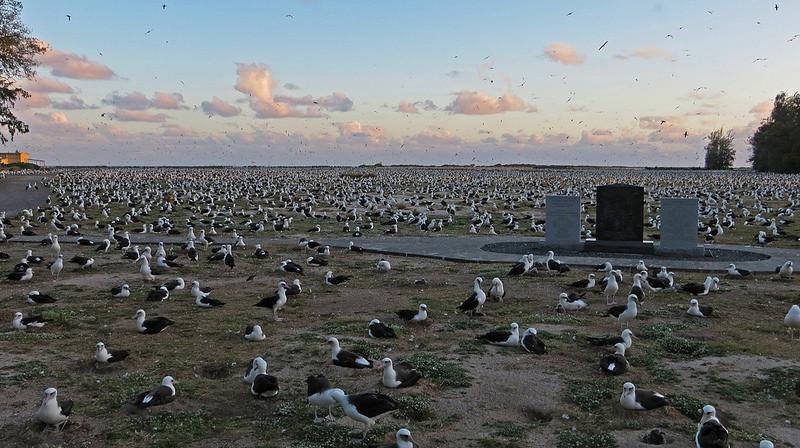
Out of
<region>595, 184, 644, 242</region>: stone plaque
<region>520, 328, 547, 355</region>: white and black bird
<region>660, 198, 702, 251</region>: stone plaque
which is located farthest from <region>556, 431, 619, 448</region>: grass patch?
<region>595, 184, 644, 242</region>: stone plaque

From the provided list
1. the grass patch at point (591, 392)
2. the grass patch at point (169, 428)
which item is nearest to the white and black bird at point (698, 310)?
the grass patch at point (591, 392)

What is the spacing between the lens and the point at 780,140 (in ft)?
352

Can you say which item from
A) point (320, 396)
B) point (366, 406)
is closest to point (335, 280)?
point (320, 396)

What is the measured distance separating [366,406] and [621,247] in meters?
17.2

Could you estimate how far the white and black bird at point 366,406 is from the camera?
737 centimetres

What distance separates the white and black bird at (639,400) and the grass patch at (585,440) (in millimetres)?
830

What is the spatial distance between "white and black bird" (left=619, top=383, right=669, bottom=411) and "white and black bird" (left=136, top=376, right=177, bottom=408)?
602cm

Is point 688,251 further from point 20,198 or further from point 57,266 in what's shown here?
point 20,198

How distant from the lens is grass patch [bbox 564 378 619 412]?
839 cm

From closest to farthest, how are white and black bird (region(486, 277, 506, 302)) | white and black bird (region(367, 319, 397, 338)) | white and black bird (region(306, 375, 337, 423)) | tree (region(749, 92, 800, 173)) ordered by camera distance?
white and black bird (region(306, 375, 337, 423)) < white and black bird (region(367, 319, 397, 338)) < white and black bird (region(486, 277, 506, 302)) < tree (region(749, 92, 800, 173))

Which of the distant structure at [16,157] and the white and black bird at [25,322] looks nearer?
the white and black bird at [25,322]

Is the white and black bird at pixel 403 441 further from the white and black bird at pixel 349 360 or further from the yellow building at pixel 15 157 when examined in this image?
the yellow building at pixel 15 157

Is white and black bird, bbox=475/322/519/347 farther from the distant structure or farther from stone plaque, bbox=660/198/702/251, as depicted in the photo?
the distant structure

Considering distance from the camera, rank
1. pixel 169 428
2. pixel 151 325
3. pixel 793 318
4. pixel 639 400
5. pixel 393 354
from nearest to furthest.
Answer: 1. pixel 169 428
2. pixel 639 400
3. pixel 393 354
4. pixel 793 318
5. pixel 151 325
